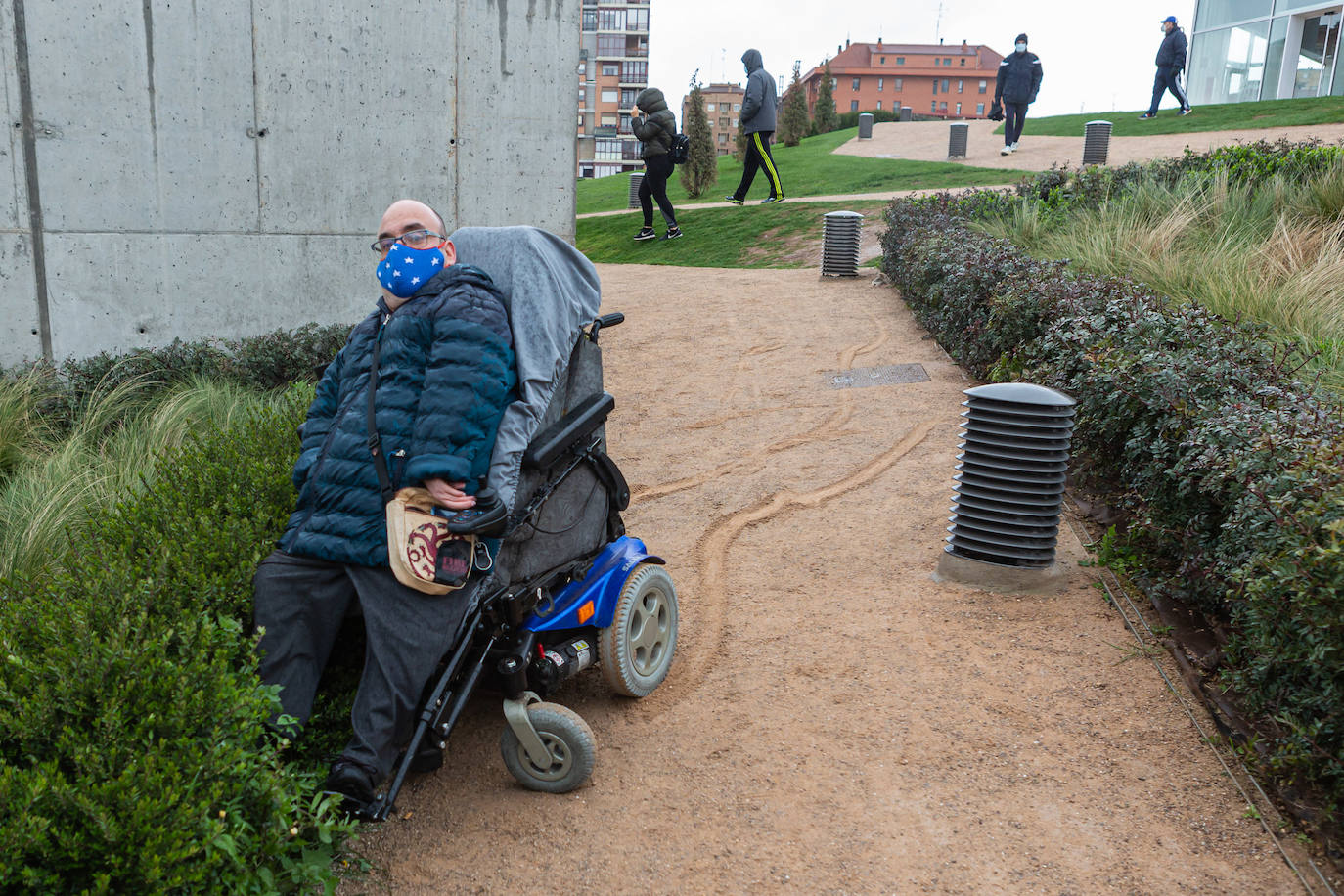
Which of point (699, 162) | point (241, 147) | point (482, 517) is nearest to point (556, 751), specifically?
point (482, 517)

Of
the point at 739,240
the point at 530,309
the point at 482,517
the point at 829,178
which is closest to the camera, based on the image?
the point at 482,517

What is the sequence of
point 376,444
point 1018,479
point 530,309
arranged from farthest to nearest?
point 1018,479 < point 530,309 < point 376,444

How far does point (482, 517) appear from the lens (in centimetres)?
271

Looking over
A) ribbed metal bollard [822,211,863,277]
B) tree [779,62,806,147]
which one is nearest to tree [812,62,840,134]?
tree [779,62,806,147]

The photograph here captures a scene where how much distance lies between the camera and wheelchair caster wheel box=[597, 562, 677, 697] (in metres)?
3.38

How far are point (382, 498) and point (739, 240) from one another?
13.4 metres

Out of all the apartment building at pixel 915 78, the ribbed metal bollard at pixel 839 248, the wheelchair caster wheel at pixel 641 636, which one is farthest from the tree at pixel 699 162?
the apartment building at pixel 915 78

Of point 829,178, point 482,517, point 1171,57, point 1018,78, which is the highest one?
point 1171,57

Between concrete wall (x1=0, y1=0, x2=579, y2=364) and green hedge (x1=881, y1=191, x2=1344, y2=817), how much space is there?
4869 mm

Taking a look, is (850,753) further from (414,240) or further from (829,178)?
(829,178)

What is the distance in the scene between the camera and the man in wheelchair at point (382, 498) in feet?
8.81

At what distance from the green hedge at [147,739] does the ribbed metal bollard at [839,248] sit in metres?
10.2

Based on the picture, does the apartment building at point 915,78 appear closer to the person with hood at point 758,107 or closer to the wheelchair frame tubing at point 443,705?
the person with hood at point 758,107

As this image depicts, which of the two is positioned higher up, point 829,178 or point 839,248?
point 829,178
